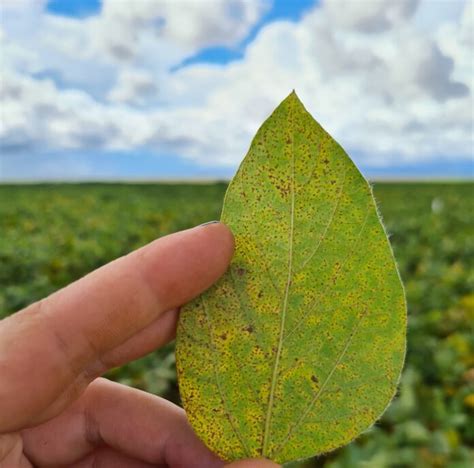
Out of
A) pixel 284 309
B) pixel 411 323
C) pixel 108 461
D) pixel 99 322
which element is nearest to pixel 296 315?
pixel 284 309

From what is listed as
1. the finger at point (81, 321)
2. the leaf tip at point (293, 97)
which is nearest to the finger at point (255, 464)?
the finger at point (81, 321)

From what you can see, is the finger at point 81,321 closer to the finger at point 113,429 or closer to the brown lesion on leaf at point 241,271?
the brown lesion on leaf at point 241,271

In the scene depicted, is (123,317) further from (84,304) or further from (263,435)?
(263,435)

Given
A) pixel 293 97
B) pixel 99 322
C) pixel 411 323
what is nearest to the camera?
pixel 293 97

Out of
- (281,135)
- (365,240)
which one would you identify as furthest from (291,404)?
(281,135)

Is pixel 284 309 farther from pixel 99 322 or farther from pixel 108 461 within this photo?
pixel 108 461
